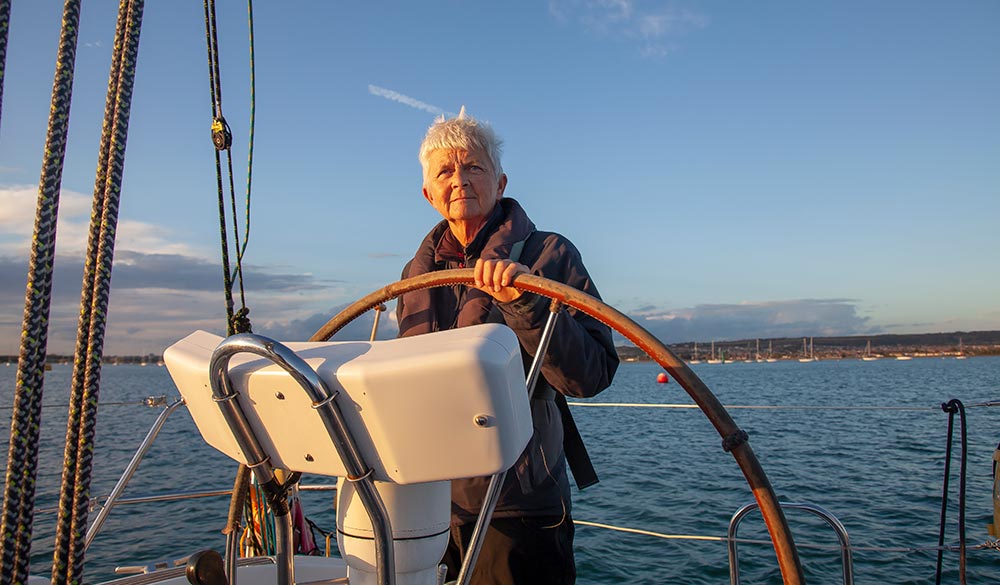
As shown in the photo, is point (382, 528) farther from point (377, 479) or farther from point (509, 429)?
point (509, 429)

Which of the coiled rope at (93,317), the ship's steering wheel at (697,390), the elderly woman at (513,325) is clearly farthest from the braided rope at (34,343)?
the elderly woman at (513,325)

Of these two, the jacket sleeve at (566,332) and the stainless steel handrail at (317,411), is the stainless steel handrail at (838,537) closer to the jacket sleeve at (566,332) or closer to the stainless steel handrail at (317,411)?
the jacket sleeve at (566,332)

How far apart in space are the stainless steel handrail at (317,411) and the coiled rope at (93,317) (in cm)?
22

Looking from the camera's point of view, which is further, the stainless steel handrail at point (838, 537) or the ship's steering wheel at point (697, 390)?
the stainless steel handrail at point (838, 537)

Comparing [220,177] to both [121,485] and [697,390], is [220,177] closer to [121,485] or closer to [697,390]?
[121,485]

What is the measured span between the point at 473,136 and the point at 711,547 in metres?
6.41

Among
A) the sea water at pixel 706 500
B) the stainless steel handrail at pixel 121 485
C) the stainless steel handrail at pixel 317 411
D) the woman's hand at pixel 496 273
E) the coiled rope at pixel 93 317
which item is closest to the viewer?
the stainless steel handrail at pixel 317 411

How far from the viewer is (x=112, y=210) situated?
0.98 m

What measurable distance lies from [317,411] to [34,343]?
0.37 m

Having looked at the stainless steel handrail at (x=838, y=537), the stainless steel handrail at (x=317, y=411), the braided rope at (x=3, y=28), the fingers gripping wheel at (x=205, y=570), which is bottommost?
the stainless steel handrail at (x=838, y=537)

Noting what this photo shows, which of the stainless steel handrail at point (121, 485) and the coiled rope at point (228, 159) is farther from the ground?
the coiled rope at point (228, 159)

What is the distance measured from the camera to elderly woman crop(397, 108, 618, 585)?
4.75 ft

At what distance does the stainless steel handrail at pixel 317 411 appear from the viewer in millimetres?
774

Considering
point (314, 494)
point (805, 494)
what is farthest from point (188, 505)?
point (805, 494)
